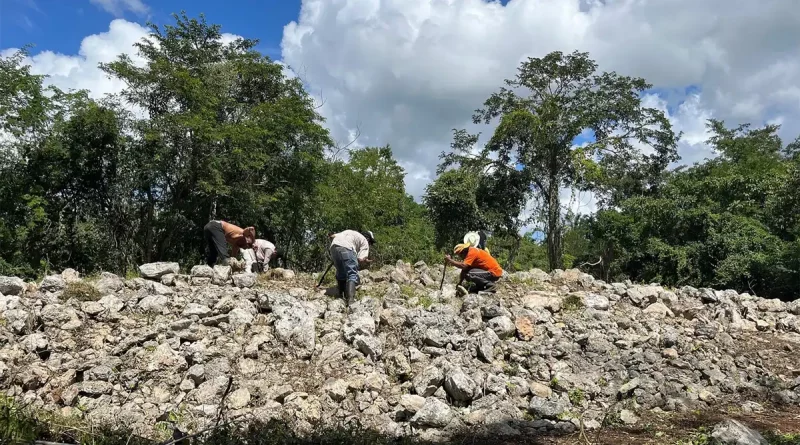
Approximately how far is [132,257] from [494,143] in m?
10.1

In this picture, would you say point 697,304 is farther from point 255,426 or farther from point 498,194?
point 498,194

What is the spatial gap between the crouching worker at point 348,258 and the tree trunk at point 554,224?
10.5 metres

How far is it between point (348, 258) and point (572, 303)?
286 centimetres

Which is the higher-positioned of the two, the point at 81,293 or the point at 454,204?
the point at 454,204

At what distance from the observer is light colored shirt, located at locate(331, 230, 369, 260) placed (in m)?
6.99

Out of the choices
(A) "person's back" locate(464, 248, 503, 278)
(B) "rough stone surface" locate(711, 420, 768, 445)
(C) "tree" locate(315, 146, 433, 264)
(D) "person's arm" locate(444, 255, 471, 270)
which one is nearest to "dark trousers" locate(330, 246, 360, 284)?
(D) "person's arm" locate(444, 255, 471, 270)

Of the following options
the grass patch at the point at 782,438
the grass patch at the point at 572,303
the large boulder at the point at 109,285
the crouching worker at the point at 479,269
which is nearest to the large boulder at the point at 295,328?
the large boulder at the point at 109,285

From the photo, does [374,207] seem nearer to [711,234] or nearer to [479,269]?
[711,234]

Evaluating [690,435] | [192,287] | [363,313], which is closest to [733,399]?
[690,435]

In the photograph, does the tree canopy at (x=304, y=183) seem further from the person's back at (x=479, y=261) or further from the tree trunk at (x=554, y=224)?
the person's back at (x=479, y=261)

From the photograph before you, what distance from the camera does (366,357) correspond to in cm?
554

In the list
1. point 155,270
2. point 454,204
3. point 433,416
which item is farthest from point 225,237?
point 454,204

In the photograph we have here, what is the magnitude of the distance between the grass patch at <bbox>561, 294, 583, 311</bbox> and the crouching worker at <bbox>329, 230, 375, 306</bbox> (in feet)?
8.36

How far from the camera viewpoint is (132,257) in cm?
1396
